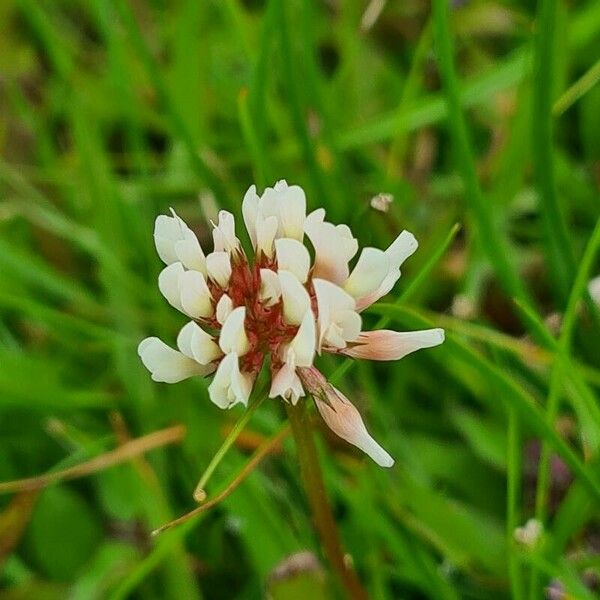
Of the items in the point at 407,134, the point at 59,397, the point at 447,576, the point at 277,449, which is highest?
the point at 407,134

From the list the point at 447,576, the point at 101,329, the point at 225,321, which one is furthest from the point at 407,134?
the point at 225,321

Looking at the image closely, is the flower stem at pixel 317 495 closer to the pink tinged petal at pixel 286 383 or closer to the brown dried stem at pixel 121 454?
the pink tinged petal at pixel 286 383

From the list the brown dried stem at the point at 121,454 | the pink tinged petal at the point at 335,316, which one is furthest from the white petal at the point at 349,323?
the brown dried stem at the point at 121,454

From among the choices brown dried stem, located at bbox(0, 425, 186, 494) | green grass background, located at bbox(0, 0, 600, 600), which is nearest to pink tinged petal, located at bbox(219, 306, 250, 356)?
green grass background, located at bbox(0, 0, 600, 600)

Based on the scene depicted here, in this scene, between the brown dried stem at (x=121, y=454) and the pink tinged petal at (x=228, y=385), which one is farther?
the brown dried stem at (x=121, y=454)

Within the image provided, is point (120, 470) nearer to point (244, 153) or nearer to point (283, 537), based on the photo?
point (283, 537)

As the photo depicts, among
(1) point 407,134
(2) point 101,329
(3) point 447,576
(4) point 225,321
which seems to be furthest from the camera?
(1) point 407,134

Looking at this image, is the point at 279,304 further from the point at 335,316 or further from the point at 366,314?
the point at 366,314

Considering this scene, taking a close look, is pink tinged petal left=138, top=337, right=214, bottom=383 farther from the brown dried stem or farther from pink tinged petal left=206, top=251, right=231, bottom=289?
the brown dried stem
